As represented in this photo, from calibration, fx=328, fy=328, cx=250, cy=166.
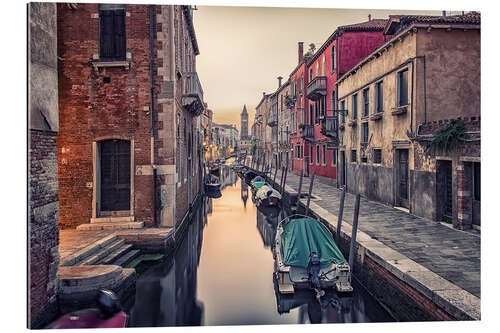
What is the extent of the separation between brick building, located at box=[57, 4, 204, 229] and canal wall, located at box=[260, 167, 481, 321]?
4539mm

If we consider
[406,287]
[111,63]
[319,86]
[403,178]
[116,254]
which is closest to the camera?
[406,287]

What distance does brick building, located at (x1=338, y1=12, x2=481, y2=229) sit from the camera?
705 cm

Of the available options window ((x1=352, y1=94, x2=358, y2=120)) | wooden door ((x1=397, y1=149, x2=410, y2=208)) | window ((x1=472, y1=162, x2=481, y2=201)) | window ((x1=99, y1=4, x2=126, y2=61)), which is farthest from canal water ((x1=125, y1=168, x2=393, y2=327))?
window ((x1=352, y1=94, x2=358, y2=120))

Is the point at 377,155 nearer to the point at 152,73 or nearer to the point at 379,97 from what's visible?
the point at 379,97

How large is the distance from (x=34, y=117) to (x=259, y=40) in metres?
3.98

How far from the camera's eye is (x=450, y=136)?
282 inches

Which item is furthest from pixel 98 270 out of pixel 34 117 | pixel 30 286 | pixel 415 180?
pixel 415 180

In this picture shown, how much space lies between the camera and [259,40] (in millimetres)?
6203

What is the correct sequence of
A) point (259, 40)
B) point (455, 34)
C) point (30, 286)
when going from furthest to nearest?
point (455, 34)
point (259, 40)
point (30, 286)

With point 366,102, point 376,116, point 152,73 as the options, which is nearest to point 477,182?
point 376,116

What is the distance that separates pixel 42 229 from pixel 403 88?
374 inches

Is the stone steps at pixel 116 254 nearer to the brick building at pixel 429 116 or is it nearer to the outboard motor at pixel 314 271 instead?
the outboard motor at pixel 314 271
